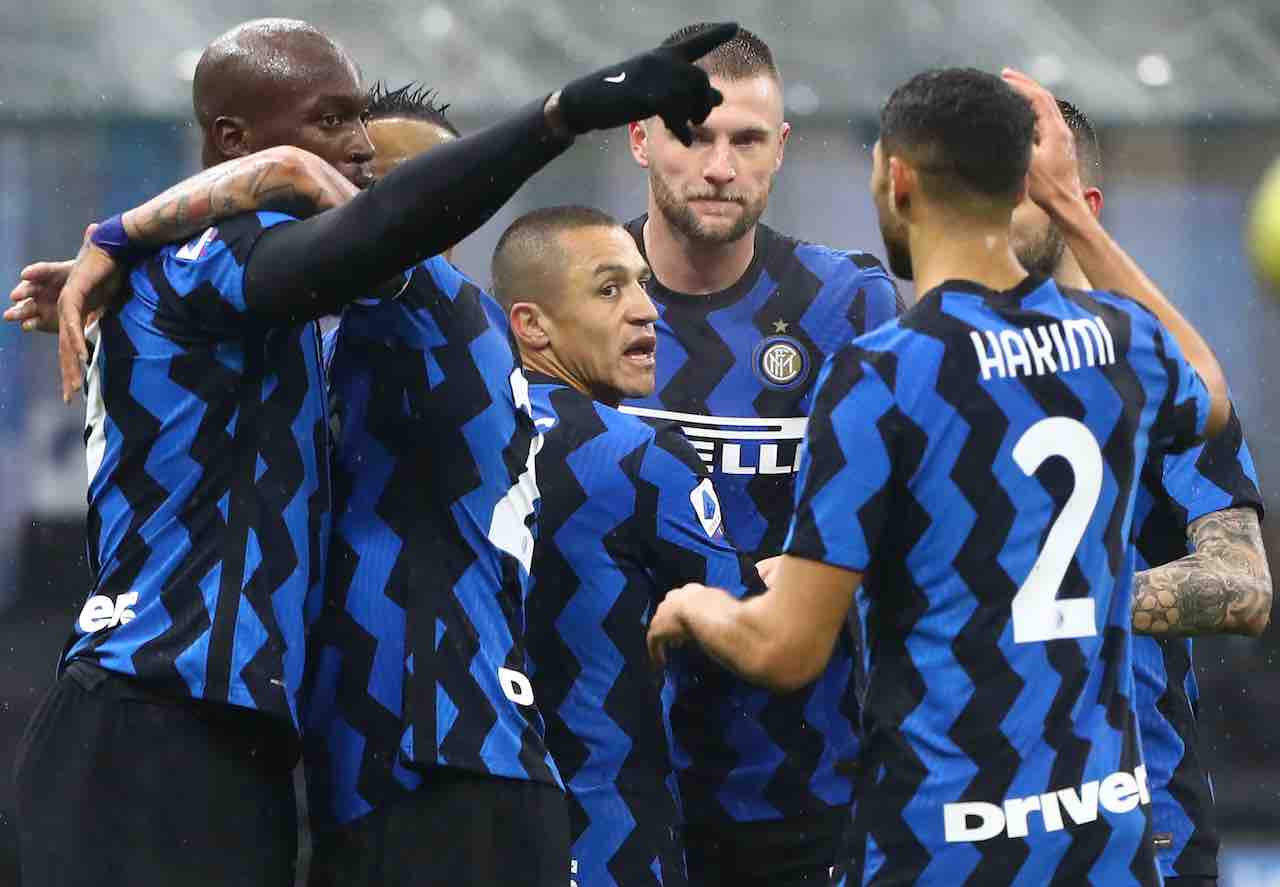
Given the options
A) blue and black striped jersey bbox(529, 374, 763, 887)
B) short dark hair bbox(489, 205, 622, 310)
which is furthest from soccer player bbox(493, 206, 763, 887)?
short dark hair bbox(489, 205, 622, 310)

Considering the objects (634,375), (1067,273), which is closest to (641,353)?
(634,375)

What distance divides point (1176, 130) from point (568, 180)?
374 cm

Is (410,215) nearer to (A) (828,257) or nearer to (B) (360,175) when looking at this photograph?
(B) (360,175)

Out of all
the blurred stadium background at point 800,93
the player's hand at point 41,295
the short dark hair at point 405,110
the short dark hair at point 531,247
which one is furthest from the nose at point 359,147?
the blurred stadium background at point 800,93

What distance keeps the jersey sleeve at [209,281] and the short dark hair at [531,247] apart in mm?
1193

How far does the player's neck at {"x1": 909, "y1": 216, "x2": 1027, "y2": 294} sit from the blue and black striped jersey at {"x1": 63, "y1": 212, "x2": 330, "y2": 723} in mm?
1047

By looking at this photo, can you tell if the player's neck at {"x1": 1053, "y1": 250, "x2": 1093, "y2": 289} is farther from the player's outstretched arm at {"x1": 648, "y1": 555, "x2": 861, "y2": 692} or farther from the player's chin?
the player's outstretched arm at {"x1": 648, "y1": 555, "x2": 861, "y2": 692}

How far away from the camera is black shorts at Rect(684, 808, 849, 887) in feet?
15.5

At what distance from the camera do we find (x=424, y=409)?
3420 millimetres

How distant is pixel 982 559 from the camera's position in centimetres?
309

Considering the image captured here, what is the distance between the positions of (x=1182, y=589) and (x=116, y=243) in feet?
7.03

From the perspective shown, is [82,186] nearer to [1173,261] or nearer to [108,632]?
[1173,261]

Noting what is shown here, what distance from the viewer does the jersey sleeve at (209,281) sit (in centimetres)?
319

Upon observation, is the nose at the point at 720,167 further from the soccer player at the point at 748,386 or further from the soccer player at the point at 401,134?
the soccer player at the point at 401,134
